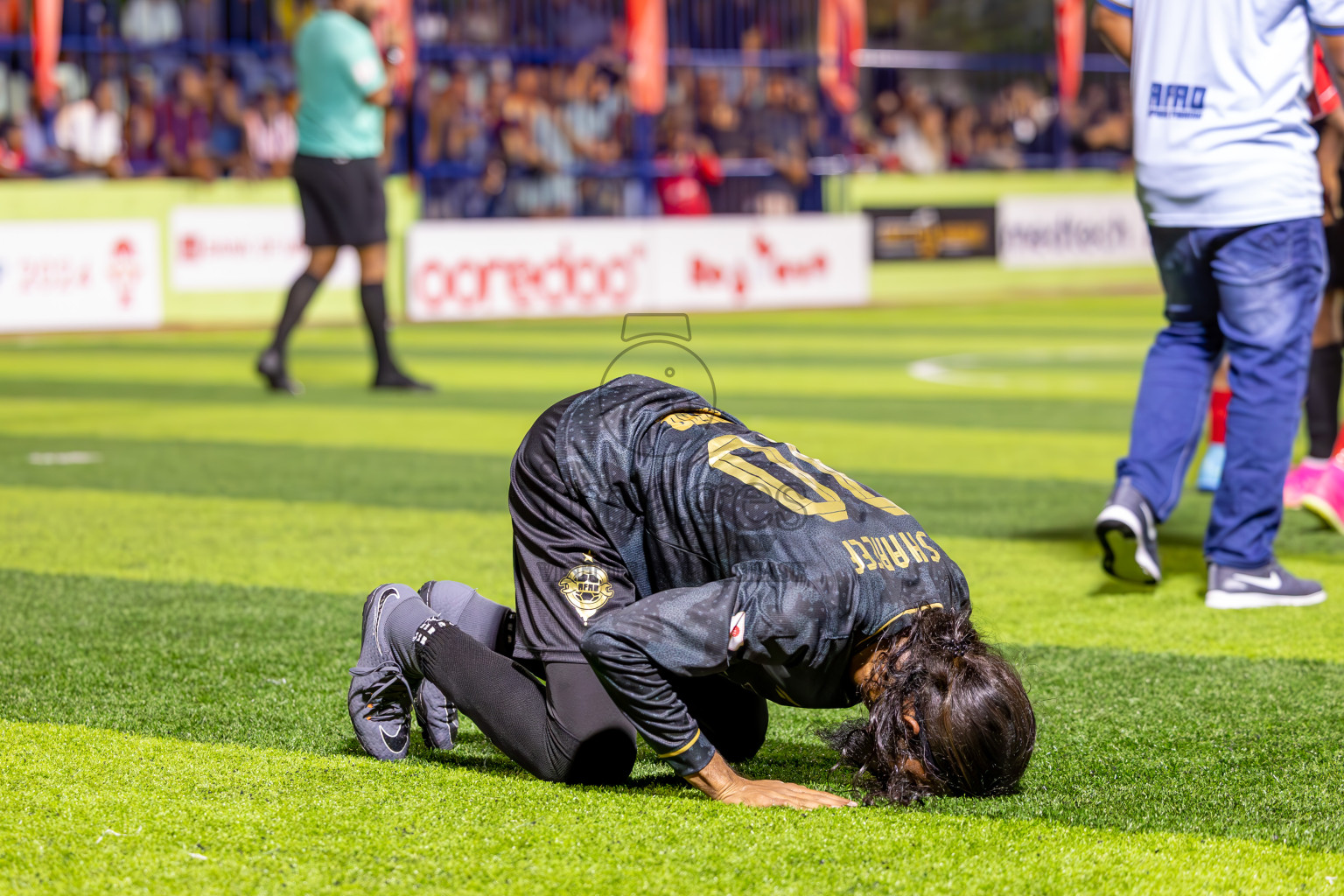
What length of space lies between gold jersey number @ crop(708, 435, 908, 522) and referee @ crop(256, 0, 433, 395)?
23.0 feet

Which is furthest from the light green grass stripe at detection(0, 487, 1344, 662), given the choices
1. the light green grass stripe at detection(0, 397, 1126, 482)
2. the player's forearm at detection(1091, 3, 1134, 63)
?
the light green grass stripe at detection(0, 397, 1126, 482)

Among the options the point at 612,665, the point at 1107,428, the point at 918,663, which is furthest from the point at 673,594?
the point at 1107,428

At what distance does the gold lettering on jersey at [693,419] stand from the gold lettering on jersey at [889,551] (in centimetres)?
40

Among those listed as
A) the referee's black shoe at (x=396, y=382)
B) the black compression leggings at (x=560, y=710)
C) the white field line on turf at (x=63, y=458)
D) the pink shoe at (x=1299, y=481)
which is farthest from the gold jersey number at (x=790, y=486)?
the referee's black shoe at (x=396, y=382)

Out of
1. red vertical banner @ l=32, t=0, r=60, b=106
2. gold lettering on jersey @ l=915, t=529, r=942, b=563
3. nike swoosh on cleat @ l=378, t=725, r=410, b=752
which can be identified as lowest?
nike swoosh on cleat @ l=378, t=725, r=410, b=752

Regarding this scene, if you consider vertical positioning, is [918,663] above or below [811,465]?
below

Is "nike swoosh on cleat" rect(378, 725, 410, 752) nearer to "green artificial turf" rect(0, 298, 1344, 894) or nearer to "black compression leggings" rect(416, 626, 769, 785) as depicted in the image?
"green artificial turf" rect(0, 298, 1344, 894)

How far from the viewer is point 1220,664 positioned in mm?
4082

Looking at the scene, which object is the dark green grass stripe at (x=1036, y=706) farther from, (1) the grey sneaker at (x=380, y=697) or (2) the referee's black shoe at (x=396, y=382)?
(2) the referee's black shoe at (x=396, y=382)

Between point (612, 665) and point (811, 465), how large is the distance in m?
0.53

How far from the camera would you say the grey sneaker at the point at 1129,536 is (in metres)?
4.52

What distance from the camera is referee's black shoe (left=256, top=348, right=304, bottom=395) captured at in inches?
403

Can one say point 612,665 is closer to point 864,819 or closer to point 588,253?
point 864,819

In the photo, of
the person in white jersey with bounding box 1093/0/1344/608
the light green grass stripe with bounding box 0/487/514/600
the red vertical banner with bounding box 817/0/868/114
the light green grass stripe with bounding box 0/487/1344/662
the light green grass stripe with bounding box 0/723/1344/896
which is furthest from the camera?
the red vertical banner with bounding box 817/0/868/114
